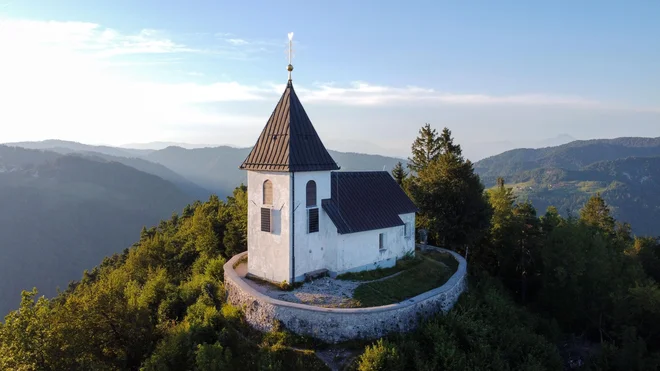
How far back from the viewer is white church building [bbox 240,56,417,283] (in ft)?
76.4

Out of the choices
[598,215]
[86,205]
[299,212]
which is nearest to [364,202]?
[299,212]

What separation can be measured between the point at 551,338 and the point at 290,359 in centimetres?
1941

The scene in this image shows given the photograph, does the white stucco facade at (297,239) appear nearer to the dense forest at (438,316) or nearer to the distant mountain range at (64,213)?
the dense forest at (438,316)

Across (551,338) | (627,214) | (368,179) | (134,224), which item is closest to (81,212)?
(134,224)

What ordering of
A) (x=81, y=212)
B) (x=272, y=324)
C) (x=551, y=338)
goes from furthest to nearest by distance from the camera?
(x=81, y=212) < (x=551, y=338) < (x=272, y=324)

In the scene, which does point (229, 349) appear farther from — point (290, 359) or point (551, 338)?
point (551, 338)

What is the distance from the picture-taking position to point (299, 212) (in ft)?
76.7

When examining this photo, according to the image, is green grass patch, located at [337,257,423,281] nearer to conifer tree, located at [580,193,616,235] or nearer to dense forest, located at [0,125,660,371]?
dense forest, located at [0,125,660,371]

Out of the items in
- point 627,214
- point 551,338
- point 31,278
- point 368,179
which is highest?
point 368,179

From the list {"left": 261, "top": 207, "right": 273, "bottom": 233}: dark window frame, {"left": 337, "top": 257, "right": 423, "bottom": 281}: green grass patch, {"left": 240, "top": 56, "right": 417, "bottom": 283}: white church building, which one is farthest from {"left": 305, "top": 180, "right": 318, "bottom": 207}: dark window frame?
{"left": 337, "top": 257, "right": 423, "bottom": 281}: green grass patch

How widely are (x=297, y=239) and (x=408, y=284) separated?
7269 millimetres

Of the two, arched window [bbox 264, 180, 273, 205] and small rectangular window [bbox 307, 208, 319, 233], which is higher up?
arched window [bbox 264, 180, 273, 205]

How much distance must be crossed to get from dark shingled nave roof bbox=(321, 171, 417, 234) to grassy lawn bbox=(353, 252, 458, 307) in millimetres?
3401

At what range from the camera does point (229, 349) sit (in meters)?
18.9
